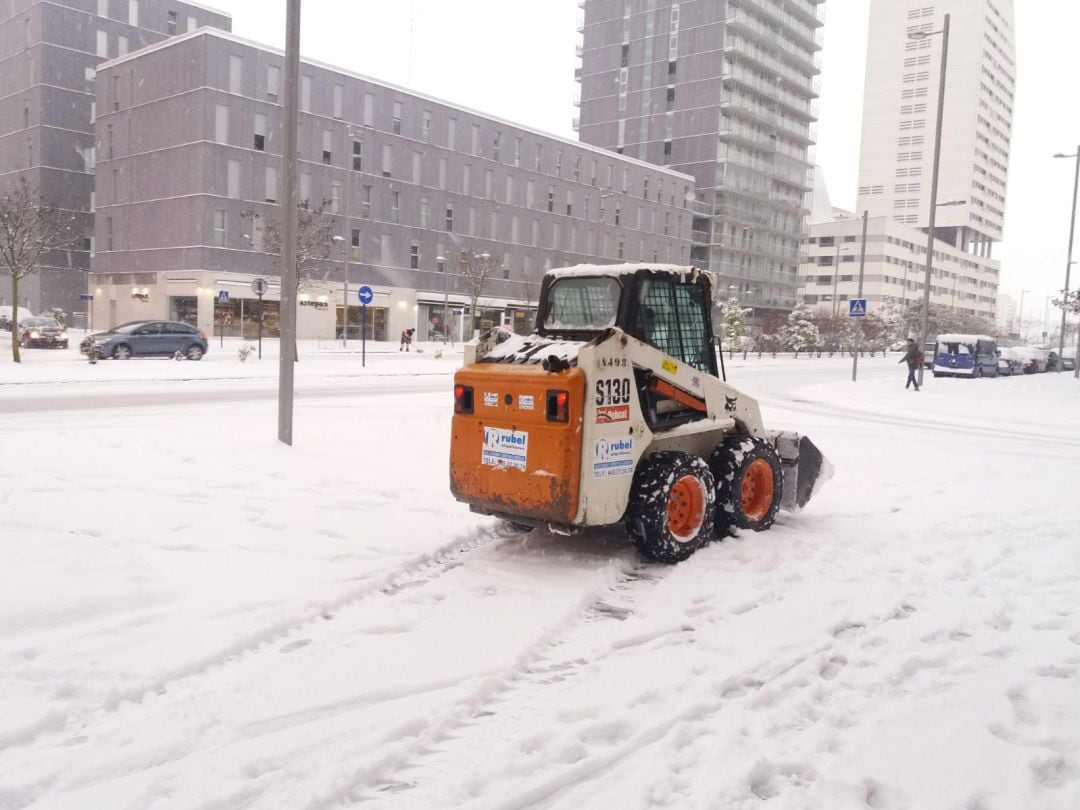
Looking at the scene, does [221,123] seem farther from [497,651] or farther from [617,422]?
[497,651]

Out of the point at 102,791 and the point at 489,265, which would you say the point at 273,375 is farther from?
the point at 489,265

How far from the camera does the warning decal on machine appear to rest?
607cm

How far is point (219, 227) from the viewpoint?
5053cm

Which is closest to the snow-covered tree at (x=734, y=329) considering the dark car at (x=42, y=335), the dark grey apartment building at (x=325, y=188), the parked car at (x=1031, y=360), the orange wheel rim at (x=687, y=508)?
the dark grey apartment building at (x=325, y=188)

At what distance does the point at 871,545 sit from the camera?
7.25 meters

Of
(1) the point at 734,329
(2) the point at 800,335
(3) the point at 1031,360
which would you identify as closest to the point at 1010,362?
(3) the point at 1031,360

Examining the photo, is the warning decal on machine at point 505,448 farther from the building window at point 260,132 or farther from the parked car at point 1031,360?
the building window at point 260,132

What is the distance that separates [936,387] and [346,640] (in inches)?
1119

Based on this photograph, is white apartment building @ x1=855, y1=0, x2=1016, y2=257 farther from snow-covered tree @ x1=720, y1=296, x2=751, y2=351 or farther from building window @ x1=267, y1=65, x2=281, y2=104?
building window @ x1=267, y1=65, x2=281, y2=104

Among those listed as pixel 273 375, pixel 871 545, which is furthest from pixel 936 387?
pixel 871 545

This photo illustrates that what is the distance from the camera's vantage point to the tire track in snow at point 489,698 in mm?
3309

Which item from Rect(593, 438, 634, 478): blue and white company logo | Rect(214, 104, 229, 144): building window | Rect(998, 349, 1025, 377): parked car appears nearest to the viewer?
Rect(593, 438, 634, 478): blue and white company logo

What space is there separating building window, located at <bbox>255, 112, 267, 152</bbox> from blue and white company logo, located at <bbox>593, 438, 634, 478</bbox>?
51.6 meters

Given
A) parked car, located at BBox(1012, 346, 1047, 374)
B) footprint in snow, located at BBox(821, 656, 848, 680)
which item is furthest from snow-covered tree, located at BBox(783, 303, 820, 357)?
footprint in snow, located at BBox(821, 656, 848, 680)
